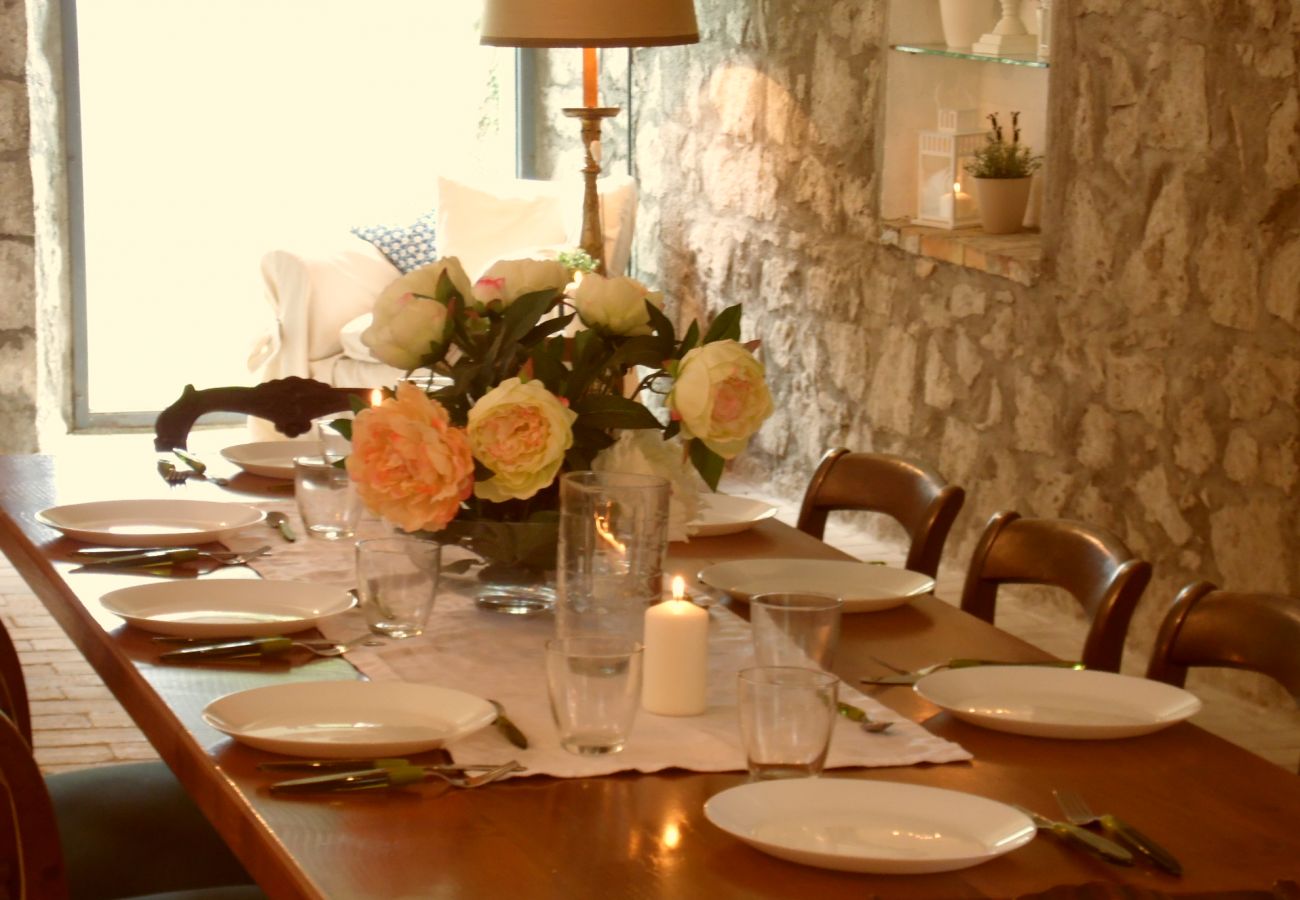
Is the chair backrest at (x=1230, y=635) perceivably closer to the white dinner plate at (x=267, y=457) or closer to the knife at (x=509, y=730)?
the knife at (x=509, y=730)

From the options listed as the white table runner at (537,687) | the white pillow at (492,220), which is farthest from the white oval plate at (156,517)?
the white pillow at (492,220)

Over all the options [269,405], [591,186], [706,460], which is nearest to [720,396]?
[706,460]

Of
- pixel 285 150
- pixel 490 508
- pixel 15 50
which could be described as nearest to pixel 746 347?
pixel 490 508

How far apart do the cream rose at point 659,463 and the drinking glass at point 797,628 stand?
303mm

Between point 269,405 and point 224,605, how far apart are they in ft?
2.80

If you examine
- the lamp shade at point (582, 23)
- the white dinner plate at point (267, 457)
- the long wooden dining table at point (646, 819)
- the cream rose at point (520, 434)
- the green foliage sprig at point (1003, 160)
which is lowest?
the long wooden dining table at point (646, 819)

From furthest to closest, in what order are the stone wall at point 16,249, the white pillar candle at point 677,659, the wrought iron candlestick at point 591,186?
the stone wall at point 16,249
the wrought iron candlestick at point 591,186
the white pillar candle at point 677,659

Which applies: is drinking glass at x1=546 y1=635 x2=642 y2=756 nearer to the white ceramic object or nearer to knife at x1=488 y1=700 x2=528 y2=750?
knife at x1=488 y1=700 x2=528 y2=750

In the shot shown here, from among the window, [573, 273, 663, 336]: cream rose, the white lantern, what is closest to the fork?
[573, 273, 663, 336]: cream rose

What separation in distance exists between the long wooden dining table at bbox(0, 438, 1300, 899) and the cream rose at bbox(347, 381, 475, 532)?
0.17 m

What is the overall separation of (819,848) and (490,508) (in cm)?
72

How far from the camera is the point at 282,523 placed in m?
2.34

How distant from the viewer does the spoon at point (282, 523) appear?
2.28 meters

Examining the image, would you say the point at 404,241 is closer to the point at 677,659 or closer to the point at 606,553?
the point at 606,553
